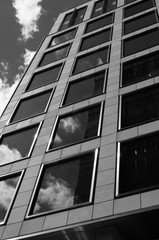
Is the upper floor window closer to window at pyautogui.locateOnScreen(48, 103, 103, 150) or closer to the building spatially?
the building

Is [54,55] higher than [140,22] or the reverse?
the reverse

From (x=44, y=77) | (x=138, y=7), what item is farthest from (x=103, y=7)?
(x=44, y=77)

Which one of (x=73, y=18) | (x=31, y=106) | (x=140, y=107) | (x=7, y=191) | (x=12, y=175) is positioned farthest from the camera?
(x=73, y=18)

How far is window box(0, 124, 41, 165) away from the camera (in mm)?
19094

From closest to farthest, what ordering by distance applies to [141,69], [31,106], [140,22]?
[141,69] → [31,106] → [140,22]

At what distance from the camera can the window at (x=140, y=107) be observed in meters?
17.3

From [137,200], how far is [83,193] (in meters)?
2.72

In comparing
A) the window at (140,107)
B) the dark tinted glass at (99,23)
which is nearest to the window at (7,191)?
the window at (140,107)

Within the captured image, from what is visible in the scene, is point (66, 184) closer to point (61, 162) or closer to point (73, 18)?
point (61, 162)

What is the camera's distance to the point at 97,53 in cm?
2689

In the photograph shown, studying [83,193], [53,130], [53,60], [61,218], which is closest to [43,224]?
[61,218]

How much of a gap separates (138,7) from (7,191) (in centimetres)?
2438

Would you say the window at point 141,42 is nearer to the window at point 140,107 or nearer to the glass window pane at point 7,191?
the window at point 140,107

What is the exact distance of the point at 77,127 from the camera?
1905 centimetres
